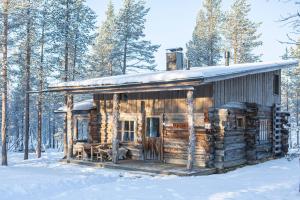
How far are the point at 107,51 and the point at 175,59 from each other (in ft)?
60.2

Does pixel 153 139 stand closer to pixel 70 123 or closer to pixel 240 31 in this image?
pixel 70 123

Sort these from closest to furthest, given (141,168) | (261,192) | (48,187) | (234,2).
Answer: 1. (261,192)
2. (48,187)
3. (141,168)
4. (234,2)

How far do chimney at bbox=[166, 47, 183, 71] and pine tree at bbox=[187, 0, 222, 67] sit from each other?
18.5m

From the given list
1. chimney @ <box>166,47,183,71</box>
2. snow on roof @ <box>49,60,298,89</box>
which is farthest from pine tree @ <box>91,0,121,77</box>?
snow on roof @ <box>49,60,298,89</box>

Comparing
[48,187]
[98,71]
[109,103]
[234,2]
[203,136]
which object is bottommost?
[48,187]

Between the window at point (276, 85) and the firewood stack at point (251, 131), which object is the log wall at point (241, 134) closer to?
the firewood stack at point (251, 131)

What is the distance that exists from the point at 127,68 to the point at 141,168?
24292 millimetres

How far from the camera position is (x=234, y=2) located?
1533 inches

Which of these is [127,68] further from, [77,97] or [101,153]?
[101,153]

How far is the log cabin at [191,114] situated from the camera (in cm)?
1620

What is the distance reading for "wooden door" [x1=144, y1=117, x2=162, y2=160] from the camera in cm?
1894

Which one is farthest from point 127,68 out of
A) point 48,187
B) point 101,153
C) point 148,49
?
point 48,187

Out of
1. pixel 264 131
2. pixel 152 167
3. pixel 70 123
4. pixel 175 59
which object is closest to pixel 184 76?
pixel 152 167

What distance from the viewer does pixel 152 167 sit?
55.1 ft
